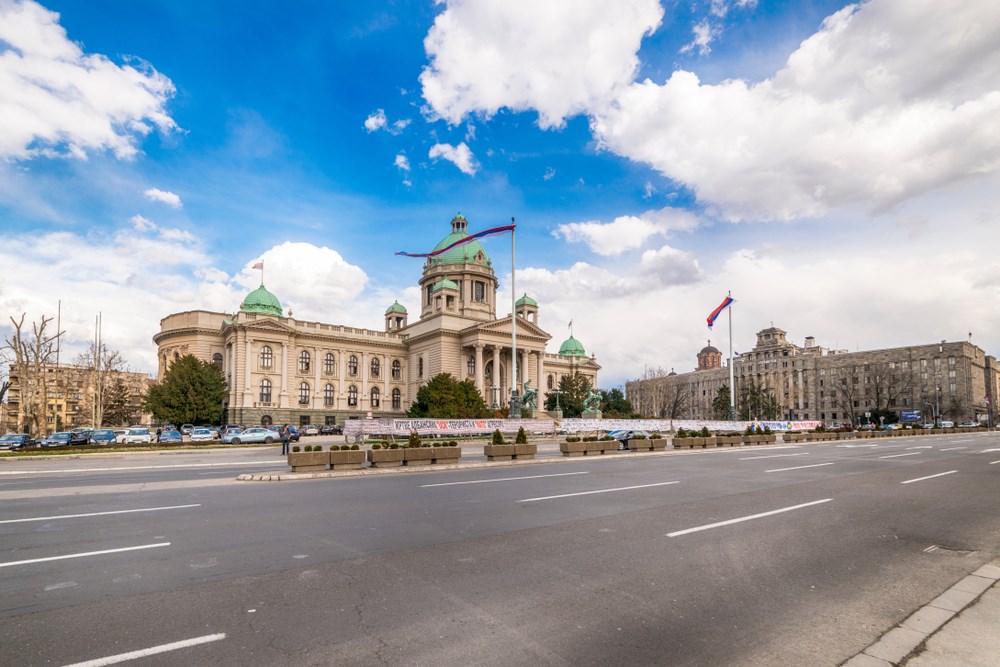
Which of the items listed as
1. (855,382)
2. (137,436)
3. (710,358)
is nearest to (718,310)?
(137,436)

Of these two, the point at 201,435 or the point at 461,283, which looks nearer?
the point at 201,435

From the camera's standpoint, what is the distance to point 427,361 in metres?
82.2

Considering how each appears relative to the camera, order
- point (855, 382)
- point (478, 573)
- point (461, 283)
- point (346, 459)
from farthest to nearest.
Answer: point (855, 382), point (461, 283), point (346, 459), point (478, 573)

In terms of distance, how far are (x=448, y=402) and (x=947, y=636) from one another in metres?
51.4

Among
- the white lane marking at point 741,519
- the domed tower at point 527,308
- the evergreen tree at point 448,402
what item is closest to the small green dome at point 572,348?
the domed tower at point 527,308

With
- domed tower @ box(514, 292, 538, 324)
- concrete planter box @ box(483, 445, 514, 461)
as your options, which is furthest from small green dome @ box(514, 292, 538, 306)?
concrete planter box @ box(483, 445, 514, 461)

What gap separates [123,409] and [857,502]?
10399 cm

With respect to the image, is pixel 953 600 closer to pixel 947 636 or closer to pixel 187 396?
pixel 947 636

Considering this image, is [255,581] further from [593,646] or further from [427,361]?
[427,361]

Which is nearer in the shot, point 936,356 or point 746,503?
point 746,503

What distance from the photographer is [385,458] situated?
21656mm

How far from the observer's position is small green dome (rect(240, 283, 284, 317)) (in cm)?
7869

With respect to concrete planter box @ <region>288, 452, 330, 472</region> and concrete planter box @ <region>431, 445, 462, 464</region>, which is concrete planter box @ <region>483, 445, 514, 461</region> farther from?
concrete planter box @ <region>288, 452, 330, 472</region>

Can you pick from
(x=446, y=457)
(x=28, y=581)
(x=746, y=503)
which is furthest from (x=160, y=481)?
(x=746, y=503)
